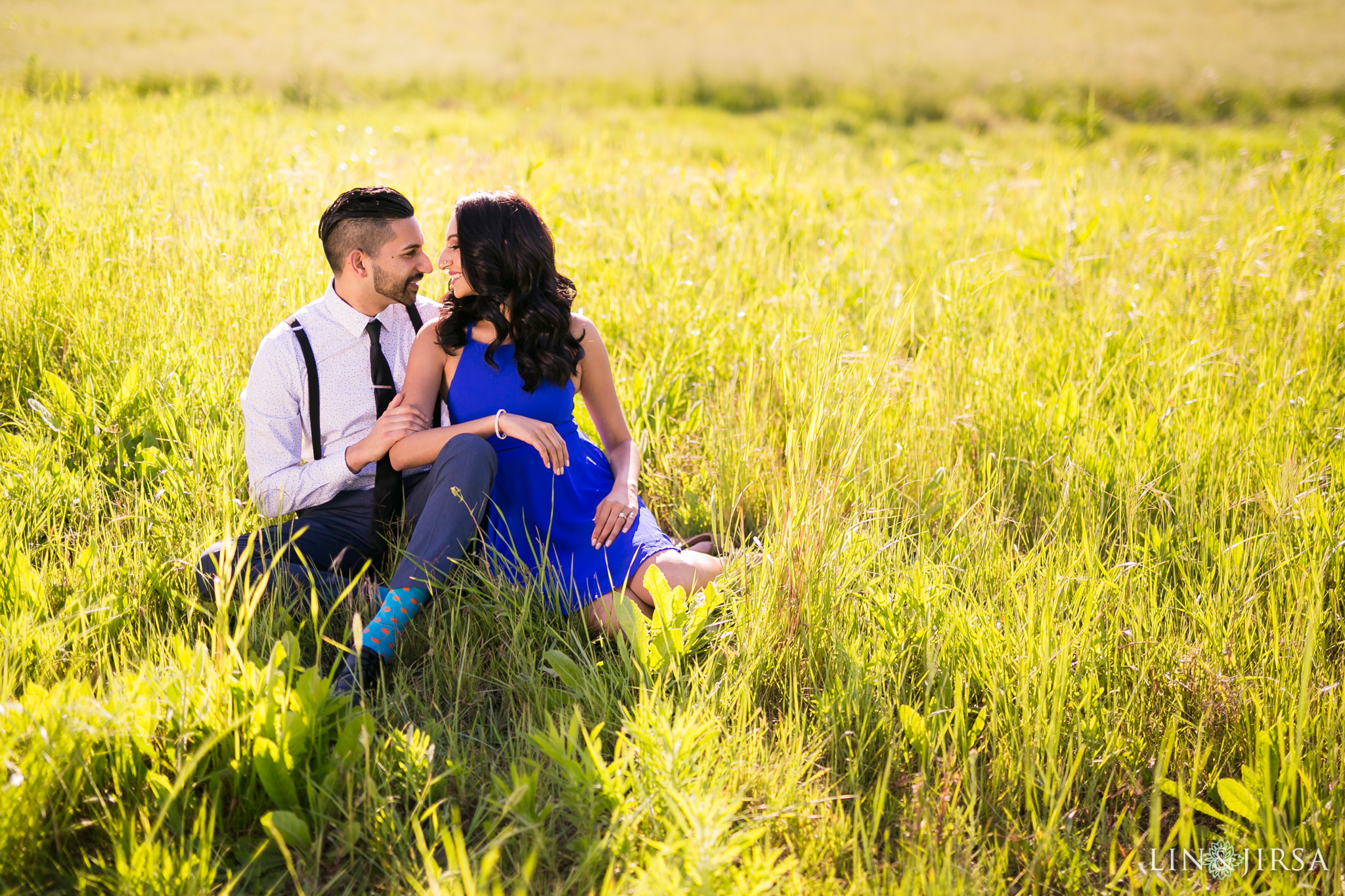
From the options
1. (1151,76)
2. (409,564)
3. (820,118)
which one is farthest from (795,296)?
(1151,76)

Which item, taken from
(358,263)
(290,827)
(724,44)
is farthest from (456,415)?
(724,44)

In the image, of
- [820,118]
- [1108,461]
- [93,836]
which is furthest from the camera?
[820,118]

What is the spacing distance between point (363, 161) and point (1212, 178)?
25.9 feet

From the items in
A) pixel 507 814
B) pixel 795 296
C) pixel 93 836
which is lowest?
pixel 507 814

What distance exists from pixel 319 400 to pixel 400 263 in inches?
23.0

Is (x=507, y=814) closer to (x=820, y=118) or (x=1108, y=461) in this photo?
(x=1108, y=461)

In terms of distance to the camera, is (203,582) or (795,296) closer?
(203,582)

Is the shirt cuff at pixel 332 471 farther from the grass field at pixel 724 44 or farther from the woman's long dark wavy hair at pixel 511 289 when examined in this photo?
the grass field at pixel 724 44

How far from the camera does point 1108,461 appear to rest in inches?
120

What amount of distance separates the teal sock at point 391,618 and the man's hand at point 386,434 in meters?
0.57

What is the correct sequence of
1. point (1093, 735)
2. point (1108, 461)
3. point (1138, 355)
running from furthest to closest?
point (1138, 355) < point (1108, 461) < point (1093, 735)

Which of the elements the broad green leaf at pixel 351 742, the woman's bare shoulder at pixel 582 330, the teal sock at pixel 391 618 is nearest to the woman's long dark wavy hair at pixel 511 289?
the woman's bare shoulder at pixel 582 330

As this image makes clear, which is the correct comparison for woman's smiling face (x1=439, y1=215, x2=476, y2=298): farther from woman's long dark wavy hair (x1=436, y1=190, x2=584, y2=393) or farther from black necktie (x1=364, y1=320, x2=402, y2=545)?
black necktie (x1=364, y1=320, x2=402, y2=545)

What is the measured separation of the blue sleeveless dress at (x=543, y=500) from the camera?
107 inches
